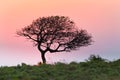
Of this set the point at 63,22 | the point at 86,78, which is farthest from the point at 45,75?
the point at 63,22

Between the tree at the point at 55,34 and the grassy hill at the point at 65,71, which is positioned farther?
the tree at the point at 55,34

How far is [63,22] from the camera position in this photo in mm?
42344

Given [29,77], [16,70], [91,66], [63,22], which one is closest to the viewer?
[29,77]

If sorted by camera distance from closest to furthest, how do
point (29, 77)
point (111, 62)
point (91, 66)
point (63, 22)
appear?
point (29, 77) < point (91, 66) < point (111, 62) < point (63, 22)

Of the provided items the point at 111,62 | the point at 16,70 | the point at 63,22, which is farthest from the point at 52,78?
the point at 63,22

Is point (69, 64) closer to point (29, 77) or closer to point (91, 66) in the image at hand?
point (91, 66)

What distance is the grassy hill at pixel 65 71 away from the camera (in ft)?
45.8

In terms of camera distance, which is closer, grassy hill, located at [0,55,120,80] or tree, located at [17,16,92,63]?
grassy hill, located at [0,55,120,80]

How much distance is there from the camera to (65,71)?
1495 cm

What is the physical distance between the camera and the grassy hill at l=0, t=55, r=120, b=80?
1396 cm

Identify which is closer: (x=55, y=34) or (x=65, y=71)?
(x=65, y=71)

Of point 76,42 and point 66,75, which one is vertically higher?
point 76,42

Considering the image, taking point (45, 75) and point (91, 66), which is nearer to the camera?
point (45, 75)

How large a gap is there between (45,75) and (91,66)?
252cm
